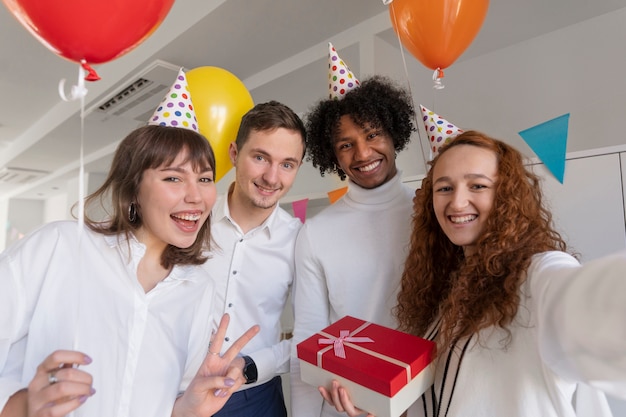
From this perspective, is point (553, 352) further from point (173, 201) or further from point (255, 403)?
point (255, 403)

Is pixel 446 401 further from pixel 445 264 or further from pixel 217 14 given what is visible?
pixel 217 14

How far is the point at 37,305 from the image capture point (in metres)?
0.79

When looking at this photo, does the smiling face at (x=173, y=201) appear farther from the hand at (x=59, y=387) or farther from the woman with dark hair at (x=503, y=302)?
the woman with dark hair at (x=503, y=302)

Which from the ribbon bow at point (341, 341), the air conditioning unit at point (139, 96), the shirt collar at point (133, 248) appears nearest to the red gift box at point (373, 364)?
the ribbon bow at point (341, 341)

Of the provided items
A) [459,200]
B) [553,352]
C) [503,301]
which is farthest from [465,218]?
[553,352]

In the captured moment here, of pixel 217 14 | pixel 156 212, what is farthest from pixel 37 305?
pixel 217 14

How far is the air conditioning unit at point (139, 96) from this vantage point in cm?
257

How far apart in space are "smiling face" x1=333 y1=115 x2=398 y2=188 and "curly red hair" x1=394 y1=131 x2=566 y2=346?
0.31m

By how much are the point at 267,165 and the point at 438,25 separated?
77 cm

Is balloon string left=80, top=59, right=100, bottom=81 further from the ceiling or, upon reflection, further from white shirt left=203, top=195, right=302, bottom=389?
the ceiling

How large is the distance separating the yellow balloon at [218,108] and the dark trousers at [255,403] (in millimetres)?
818

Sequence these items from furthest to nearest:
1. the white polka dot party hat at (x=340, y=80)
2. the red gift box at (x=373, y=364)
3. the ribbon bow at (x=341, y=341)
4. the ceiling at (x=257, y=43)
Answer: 1. the ceiling at (x=257, y=43)
2. the white polka dot party hat at (x=340, y=80)
3. the ribbon bow at (x=341, y=341)
4. the red gift box at (x=373, y=364)

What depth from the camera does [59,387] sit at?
0.60 m

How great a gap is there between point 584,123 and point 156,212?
1.94 meters
